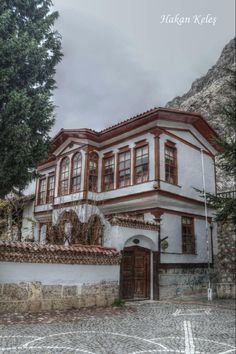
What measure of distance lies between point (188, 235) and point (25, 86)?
1060cm

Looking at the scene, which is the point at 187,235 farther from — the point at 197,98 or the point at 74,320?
the point at 197,98

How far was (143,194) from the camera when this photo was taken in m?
15.3

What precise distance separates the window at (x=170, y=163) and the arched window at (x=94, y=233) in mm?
4081

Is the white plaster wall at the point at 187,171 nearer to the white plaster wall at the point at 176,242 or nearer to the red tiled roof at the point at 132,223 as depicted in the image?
the white plaster wall at the point at 176,242

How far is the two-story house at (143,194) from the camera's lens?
1346 cm

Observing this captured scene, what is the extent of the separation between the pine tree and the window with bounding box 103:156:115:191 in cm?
703

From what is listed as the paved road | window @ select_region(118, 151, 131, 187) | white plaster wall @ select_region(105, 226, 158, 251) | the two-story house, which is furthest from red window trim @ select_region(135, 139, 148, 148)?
the paved road

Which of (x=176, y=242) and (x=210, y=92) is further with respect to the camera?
(x=210, y=92)

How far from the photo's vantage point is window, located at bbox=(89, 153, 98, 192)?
18.1 metres

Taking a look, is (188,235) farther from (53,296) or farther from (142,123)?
(53,296)

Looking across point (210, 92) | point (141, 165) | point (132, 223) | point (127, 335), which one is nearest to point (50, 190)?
point (141, 165)

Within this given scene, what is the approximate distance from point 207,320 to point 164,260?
5.02 meters

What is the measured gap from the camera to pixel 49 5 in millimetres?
11547

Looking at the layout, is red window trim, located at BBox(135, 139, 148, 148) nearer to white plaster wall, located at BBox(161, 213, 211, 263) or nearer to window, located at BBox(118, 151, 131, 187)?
window, located at BBox(118, 151, 131, 187)
